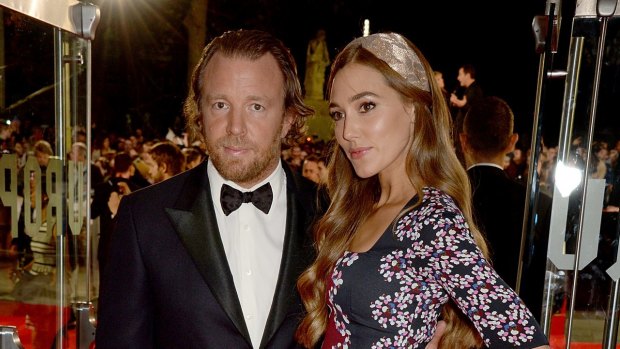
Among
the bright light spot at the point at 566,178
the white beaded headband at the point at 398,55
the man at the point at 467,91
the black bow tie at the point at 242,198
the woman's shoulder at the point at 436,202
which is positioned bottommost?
the black bow tie at the point at 242,198

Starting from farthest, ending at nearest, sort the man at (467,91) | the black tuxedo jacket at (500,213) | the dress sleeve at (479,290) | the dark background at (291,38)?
the dark background at (291,38)
the man at (467,91)
the black tuxedo jacket at (500,213)
the dress sleeve at (479,290)

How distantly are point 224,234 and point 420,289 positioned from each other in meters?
0.70

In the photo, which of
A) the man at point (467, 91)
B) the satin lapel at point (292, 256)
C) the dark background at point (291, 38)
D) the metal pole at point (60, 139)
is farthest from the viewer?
the dark background at point (291, 38)

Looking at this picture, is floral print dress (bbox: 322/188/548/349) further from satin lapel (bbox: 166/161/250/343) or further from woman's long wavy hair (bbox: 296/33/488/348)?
satin lapel (bbox: 166/161/250/343)

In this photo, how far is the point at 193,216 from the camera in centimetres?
188

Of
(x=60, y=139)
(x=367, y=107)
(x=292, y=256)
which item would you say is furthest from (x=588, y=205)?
(x=60, y=139)

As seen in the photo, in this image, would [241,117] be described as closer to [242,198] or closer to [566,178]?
[242,198]

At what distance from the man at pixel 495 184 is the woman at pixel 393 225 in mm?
1437

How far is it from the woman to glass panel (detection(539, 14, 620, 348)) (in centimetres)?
49

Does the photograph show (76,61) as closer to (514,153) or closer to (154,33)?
(514,153)

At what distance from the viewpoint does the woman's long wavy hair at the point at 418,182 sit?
188 cm

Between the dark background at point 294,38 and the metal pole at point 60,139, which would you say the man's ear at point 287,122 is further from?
the dark background at point 294,38

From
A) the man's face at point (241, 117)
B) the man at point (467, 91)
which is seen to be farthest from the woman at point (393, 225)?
the man at point (467, 91)

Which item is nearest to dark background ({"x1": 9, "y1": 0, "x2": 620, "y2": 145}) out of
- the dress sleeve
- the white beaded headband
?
the white beaded headband
